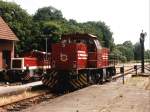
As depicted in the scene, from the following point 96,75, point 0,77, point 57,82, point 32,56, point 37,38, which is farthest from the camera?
point 37,38

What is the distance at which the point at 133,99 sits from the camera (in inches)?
720

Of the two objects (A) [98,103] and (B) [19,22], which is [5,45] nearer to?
(A) [98,103]

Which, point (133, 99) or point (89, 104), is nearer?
point (89, 104)

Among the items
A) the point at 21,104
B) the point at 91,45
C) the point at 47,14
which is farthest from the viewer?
the point at 47,14

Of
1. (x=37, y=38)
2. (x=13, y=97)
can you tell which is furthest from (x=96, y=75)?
(x=37, y=38)

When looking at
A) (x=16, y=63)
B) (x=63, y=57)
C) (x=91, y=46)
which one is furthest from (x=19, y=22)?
(x=63, y=57)

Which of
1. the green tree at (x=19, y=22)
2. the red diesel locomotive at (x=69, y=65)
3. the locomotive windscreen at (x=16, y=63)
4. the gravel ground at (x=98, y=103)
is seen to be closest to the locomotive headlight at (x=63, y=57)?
the red diesel locomotive at (x=69, y=65)

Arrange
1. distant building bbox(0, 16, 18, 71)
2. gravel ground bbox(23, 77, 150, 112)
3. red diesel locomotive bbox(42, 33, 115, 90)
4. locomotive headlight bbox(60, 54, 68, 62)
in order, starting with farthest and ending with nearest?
distant building bbox(0, 16, 18, 71), locomotive headlight bbox(60, 54, 68, 62), red diesel locomotive bbox(42, 33, 115, 90), gravel ground bbox(23, 77, 150, 112)

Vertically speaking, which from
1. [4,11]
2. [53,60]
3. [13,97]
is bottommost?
[13,97]

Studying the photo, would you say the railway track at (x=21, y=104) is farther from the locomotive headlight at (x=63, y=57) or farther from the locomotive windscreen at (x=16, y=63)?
the locomotive windscreen at (x=16, y=63)

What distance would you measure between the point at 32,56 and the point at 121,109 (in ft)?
72.5

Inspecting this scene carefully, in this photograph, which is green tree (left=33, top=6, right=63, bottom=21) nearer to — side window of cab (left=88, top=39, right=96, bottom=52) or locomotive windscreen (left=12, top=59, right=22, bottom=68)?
locomotive windscreen (left=12, top=59, right=22, bottom=68)

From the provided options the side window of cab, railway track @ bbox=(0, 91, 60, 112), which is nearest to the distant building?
the side window of cab

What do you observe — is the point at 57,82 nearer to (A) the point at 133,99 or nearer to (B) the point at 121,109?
(A) the point at 133,99
